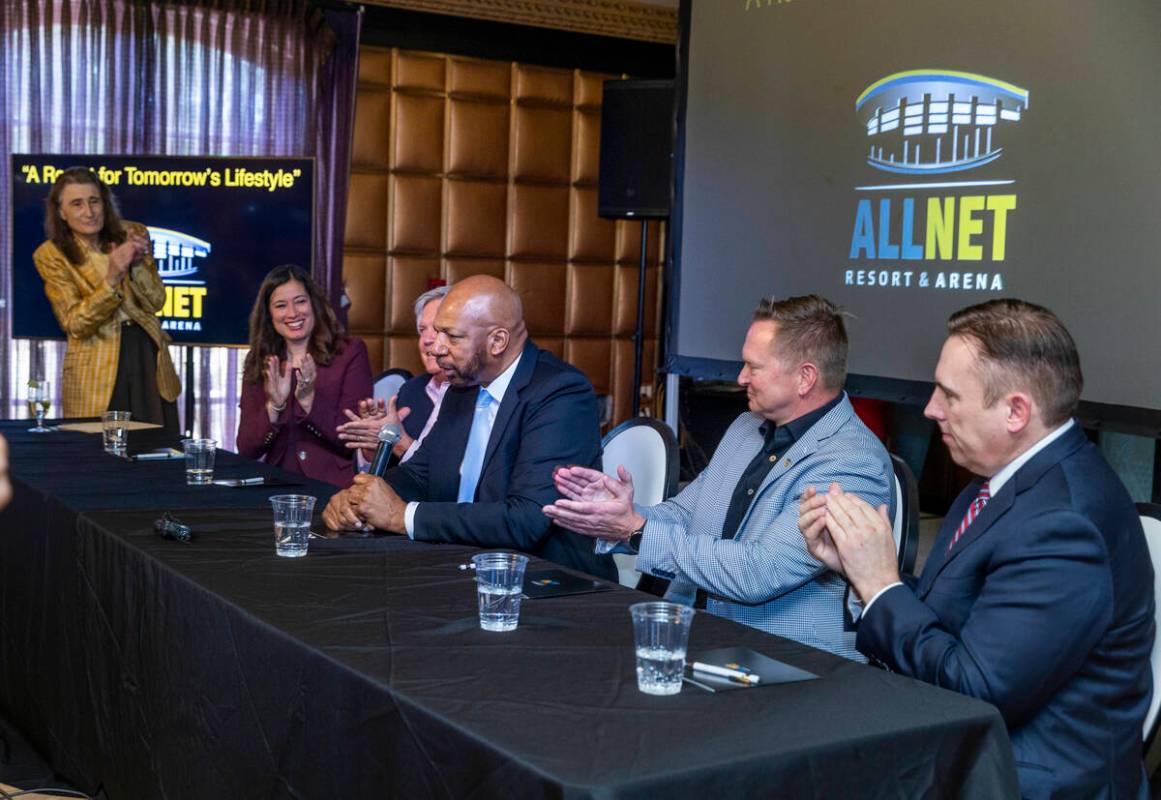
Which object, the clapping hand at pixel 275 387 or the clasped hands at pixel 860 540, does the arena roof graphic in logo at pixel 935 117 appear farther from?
the clasped hands at pixel 860 540

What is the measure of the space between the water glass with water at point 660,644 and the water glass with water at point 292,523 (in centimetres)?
97

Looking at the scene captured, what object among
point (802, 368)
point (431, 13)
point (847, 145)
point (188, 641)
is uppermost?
point (431, 13)

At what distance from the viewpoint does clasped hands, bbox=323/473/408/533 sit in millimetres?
2574

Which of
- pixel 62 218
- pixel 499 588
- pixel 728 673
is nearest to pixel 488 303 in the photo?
pixel 499 588

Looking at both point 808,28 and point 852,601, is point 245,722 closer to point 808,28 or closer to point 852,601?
point 852,601

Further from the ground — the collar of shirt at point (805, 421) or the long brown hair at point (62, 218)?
the long brown hair at point (62, 218)

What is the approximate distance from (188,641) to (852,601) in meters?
1.14

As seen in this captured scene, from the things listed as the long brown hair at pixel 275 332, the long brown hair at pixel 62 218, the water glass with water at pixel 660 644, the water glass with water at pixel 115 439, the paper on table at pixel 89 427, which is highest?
the long brown hair at pixel 62 218

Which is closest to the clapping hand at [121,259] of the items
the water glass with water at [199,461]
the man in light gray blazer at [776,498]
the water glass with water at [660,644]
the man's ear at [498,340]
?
the water glass with water at [199,461]

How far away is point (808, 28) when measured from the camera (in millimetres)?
4680

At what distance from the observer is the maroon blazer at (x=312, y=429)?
4035 millimetres

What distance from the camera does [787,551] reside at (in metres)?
2.29

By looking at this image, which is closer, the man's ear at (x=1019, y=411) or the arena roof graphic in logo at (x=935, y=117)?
the man's ear at (x=1019, y=411)

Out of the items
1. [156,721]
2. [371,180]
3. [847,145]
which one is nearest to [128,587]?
[156,721]
